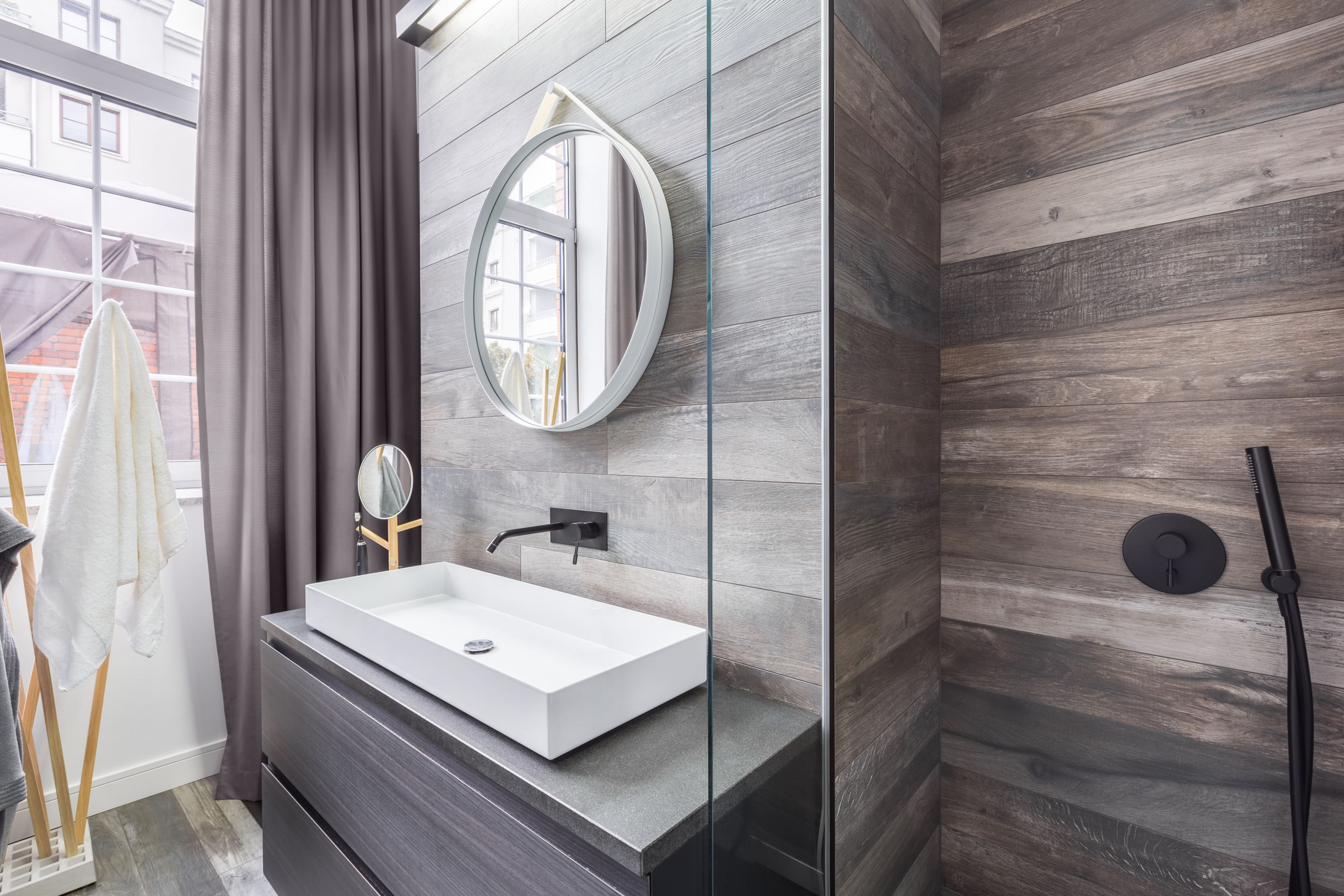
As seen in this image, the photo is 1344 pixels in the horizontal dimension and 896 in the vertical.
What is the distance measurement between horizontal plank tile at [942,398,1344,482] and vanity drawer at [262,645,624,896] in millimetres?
848

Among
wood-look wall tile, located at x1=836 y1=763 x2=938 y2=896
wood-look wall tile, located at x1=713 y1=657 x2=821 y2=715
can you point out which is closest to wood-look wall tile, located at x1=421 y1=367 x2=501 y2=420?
wood-look wall tile, located at x1=713 y1=657 x2=821 y2=715

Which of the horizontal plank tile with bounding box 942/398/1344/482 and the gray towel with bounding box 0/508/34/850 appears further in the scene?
the gray towel with bounding box 0/508/34/850

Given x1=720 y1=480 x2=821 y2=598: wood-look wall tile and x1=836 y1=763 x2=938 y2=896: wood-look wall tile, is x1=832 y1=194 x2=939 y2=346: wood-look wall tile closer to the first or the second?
x1=720 y1=480 x2=821 y2=598: wood-look wall tile

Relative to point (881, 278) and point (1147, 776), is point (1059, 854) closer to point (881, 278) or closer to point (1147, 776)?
point (1147, 776)

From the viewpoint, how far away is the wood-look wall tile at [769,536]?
54 cm

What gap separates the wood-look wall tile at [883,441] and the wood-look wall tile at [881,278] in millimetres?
119

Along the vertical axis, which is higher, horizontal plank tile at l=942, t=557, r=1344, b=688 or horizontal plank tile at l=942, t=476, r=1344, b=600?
horizontal plank tile at l=942, t=476, r=1344, b=600

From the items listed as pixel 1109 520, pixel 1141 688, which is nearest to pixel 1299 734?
pixel 1141 688

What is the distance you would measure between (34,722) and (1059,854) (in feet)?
7.14

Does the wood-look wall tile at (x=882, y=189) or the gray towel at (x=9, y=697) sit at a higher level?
the wood-look wall tile at (x=882, y=189)

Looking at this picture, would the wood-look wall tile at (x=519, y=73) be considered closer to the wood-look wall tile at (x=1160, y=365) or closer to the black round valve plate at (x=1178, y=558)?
the wood-look wall tile at (x=1160, y=365)

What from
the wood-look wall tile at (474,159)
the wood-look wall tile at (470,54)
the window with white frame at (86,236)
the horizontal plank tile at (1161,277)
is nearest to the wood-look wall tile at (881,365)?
the horizontal plank tile at (1161,277)

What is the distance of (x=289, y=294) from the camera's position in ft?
5.57

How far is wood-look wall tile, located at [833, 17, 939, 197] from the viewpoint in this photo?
0.71 m
